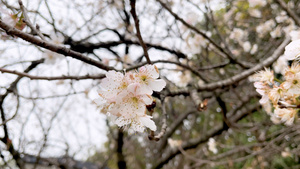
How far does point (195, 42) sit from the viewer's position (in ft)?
8.89

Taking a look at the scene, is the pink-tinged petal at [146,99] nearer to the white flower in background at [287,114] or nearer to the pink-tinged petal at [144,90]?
the pink-tinged petal at [144,90]

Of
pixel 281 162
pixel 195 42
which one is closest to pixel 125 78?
pixel 195 42

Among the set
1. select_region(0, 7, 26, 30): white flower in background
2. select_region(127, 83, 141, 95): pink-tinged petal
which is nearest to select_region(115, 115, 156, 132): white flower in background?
select_region(127, 83, 141, 95): pink-tinged petal

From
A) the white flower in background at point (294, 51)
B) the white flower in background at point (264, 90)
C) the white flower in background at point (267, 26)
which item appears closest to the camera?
the white flower in background at point (294, 51)

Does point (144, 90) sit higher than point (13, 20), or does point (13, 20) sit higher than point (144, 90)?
point (13, 20)

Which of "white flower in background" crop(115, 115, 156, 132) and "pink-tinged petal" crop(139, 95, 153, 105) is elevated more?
"pink-tinged petal" crop(139, 95, 153, 105)

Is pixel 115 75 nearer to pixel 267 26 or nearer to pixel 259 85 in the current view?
pixel 259 85

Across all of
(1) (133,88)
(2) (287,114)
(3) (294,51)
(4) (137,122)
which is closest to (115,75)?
(1) (133,88)

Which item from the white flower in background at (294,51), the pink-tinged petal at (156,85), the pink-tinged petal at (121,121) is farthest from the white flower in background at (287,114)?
the pink-tinged petal at (121,121)

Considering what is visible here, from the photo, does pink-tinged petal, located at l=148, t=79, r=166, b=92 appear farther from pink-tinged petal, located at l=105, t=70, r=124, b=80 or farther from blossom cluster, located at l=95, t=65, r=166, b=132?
pink-tinged petal, located at l=105, t=70, r=124, b=80

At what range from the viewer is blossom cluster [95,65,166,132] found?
777 millimetres

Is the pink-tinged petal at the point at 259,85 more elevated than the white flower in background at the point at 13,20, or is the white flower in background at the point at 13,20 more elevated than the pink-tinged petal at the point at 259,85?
the white flower in background at the point at 13,20

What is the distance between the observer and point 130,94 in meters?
0.78

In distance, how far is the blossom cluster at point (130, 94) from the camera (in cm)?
78
